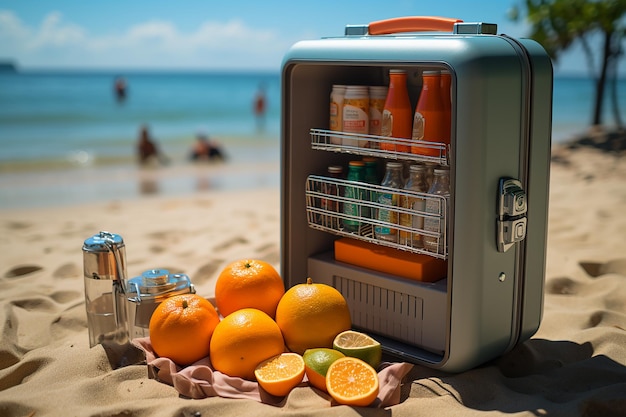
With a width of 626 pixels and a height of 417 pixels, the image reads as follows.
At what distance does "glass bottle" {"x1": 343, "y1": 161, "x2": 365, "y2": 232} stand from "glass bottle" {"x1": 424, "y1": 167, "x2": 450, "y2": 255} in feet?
1.16

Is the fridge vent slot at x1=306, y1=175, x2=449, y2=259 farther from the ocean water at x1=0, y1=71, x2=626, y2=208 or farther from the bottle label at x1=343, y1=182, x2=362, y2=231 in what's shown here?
the ocean water at x1=0, y1=71, x2=626, y2=208

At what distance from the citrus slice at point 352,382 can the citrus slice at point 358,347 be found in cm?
9

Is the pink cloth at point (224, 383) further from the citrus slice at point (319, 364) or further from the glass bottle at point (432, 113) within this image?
the glass bottle at point (432, 113)

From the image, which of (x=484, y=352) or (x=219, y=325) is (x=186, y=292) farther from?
(x=484, y=352)

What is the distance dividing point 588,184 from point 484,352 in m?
4.27

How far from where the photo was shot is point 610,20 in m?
8.46

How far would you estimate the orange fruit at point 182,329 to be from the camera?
7.86 feet

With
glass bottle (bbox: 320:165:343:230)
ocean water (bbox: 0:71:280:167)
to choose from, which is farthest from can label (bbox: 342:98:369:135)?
ocean water (bbox: 0:71:280:167)

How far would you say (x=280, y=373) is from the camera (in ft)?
7.34

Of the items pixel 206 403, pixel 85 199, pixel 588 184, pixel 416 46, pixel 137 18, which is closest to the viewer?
pixel 206 403

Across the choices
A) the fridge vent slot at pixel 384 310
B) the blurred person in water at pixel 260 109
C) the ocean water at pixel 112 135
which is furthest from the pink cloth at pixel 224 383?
the blurred person in water at pixel 260 109

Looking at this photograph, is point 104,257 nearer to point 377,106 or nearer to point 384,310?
point 384,310

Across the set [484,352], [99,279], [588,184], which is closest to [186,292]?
[99,279]

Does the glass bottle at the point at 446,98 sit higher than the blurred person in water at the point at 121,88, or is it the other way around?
the blurred person in water at the point at 121,88
